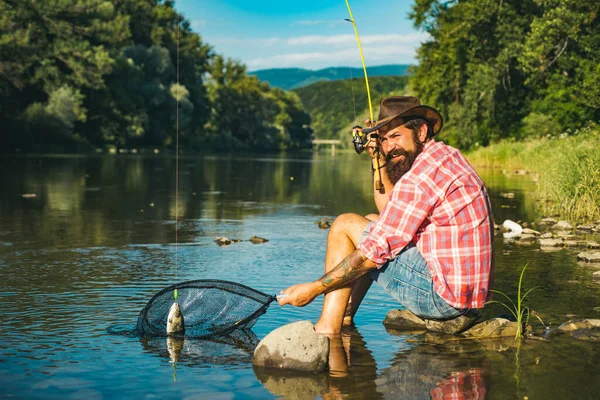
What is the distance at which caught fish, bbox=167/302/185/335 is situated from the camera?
19.5ft

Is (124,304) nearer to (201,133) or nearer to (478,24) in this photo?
(478,24)

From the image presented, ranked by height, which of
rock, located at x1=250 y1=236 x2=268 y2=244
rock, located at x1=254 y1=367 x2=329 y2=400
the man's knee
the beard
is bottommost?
rock, located at x1=254 y1=367 x2=329 y2=400

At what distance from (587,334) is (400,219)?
1.86m

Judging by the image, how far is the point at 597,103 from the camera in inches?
1357

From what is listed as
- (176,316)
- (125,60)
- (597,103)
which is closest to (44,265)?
(176,316)

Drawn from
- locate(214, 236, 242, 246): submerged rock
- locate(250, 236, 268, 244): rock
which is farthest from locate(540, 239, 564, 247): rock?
locate(214, 236, 242, 246): submerged rock

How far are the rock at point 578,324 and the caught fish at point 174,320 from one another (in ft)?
9.23

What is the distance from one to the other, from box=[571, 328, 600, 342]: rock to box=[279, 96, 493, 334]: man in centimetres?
96

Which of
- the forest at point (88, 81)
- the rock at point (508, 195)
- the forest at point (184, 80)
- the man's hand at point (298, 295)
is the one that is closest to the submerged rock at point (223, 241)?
the man's hand at point (298, 295)

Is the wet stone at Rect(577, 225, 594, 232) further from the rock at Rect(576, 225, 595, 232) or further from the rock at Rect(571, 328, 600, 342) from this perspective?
the rock at Rect(571, 328, 600, 342)

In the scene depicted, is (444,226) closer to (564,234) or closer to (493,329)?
(493,329)

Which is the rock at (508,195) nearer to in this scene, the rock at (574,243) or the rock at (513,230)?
the rock at (513,230)

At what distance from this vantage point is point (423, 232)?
538cm

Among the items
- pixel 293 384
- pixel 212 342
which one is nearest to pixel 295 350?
pixel 293 384
